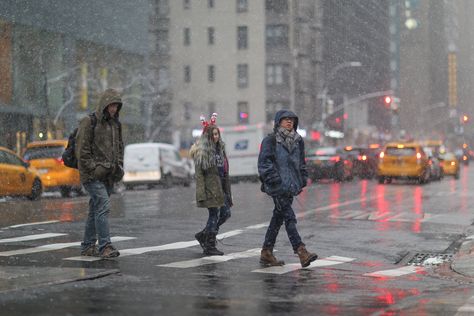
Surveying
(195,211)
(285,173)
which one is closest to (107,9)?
(195,211)

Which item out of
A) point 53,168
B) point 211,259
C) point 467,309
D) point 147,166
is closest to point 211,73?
point 147,166

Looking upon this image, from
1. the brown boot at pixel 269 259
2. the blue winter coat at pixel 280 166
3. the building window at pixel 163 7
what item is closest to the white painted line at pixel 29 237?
the brown boot at pixel 269 259

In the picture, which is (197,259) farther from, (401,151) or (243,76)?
(243,76)

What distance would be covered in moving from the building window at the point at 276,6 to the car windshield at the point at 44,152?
2297 inches

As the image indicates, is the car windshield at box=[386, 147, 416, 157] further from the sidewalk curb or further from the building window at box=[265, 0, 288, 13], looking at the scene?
the building window at box=[265, 0, 288, 13]

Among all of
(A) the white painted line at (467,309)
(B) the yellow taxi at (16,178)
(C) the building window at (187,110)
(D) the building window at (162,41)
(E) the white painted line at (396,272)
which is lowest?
(E) the white painted line at (396,272)

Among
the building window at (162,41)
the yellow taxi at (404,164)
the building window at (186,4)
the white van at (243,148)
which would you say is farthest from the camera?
the building window at (186,4)

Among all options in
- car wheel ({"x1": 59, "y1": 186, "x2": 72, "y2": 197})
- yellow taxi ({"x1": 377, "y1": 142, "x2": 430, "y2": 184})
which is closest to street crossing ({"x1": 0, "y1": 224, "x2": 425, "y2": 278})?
car wheel ({"x1": 59, "y1": 186, "x2": 72, "y2": 197})

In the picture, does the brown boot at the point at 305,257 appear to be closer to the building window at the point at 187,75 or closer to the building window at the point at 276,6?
the building window at the point at 187,75

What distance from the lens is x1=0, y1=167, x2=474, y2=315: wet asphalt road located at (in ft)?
26.2

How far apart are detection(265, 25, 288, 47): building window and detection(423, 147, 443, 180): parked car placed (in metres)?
41.2

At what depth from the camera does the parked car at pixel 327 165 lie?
135 ft

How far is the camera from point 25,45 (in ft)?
165

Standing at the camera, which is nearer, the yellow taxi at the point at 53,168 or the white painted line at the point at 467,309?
the white painted line at the point at 467,309
